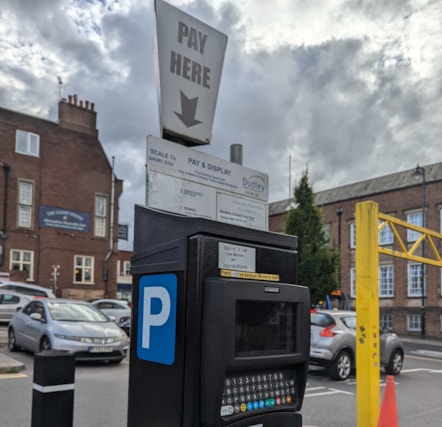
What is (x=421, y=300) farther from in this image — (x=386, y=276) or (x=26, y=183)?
(x=26, y=183)

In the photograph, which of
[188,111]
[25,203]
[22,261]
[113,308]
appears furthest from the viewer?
[25,203]

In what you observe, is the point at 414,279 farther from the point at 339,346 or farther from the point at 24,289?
the point at 24,289

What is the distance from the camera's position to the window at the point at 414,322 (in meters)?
29.8

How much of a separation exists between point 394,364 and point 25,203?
2076cm

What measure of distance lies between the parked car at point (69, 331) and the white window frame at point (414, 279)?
22614 mm

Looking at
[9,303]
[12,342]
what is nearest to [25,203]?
[9,303]

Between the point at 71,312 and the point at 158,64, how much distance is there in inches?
387

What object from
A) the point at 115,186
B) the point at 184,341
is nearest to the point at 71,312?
the point at 184,341

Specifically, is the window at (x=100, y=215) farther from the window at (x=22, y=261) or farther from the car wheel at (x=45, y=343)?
the car wheel at (x=45, y=343)

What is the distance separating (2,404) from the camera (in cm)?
707

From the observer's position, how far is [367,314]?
6.81 metres

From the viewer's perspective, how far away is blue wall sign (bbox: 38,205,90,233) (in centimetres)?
2789

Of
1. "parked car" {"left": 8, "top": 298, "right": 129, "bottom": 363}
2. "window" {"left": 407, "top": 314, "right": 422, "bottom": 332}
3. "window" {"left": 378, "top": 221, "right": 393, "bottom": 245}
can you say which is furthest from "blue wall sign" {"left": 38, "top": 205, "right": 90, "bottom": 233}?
"window" {"left": 407, "top": 314, "right": 422, "bottom": 332}

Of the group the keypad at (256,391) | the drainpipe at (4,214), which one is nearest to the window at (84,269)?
the drainpipe at (4,214)
